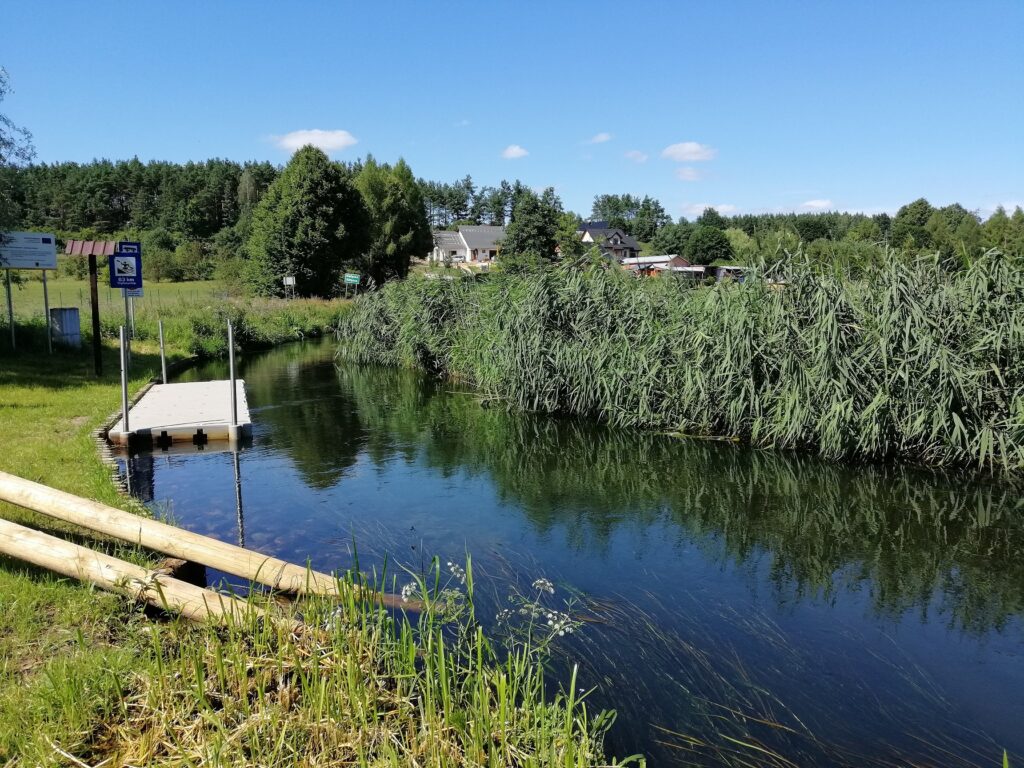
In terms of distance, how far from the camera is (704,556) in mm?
7352

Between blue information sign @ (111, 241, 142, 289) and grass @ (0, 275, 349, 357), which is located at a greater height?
blue information sign @ (111, 241, 142, 289)

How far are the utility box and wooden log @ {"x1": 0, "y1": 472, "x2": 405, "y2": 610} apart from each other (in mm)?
14030

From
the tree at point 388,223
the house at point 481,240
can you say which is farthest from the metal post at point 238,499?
the house at point 481,240

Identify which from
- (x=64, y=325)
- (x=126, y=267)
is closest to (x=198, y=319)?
(x=64, y=325)

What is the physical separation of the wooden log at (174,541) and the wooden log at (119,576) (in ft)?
0.75

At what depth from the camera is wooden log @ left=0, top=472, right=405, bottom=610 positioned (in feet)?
15.5

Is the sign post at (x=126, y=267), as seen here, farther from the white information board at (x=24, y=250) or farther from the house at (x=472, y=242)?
the house at (x=472, y=242)

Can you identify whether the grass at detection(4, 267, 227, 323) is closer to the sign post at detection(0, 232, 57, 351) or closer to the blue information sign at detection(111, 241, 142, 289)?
the sign post at detection(0, 232, 57, 351)

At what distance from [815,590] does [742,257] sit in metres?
6.85

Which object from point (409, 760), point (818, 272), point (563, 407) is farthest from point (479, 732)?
point (563, 407)

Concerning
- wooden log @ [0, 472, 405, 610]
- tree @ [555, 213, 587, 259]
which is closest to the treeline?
tree @ [555, 213, 587, 259]

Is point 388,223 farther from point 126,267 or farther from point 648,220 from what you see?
point 648,220

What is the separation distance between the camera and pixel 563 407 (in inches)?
560

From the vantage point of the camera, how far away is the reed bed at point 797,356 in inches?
383
